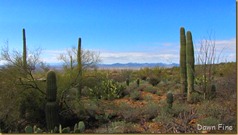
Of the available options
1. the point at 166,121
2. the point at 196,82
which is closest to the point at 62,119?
the point at 166,121

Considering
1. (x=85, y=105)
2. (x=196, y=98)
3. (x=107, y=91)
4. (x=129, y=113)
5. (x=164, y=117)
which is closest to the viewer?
(x=164, y=117)

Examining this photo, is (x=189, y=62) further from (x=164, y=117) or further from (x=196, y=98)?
(x=164, y=117)

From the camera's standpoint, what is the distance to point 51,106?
30.9ft

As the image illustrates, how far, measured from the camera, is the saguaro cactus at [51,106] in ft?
30.7

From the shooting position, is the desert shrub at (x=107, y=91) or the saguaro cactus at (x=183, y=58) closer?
the desert shrub at (x=107, y=91)

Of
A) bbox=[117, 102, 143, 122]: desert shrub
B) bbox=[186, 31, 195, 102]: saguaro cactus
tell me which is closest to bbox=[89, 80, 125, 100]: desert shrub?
bbox=[117, 102, 143, 122]: desert shrub

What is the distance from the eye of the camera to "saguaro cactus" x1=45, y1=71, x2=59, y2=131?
A: 937cm

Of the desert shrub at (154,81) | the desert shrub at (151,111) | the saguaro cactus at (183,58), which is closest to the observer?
the desert shrub at (151,111)

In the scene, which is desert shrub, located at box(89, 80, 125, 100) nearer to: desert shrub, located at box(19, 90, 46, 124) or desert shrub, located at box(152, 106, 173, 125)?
desert shrub, located at box(19, 90, 46, 124)

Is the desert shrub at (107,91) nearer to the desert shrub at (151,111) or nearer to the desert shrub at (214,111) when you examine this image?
the desert shrub at (151,111)

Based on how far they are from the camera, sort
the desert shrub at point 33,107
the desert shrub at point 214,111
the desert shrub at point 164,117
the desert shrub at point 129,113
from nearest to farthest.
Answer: the desert shrub at point 164,117 → the desert shrub at point 214,111 → the desert shrub at point 33,107 → the desert shrub at point 129,113

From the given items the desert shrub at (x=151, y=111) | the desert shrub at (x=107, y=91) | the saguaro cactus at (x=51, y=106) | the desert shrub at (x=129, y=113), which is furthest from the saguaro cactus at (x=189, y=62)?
the saguaro cactus at (x=51, y=106)

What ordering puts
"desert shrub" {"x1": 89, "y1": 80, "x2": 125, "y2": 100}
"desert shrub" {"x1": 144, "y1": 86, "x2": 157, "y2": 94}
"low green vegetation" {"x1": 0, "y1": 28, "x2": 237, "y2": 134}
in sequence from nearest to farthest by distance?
"low green vegetation" {"x1": 0, "y1": 28, "x2": 237, "y2": 134} → "desert shrub" {"x1": 89, "y1": 80, "x2": 125, "y2": 100} → "desert shrub" {"x1": 144, "y1": 86, "x2": 157, "y2": 94}

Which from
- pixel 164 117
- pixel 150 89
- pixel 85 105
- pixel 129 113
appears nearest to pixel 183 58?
pixel 150 89
